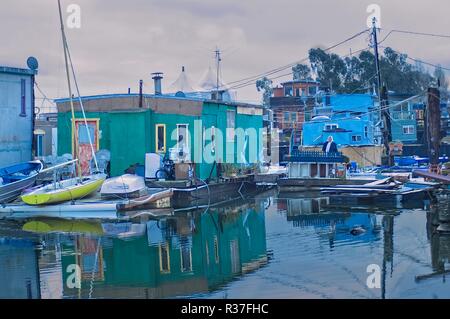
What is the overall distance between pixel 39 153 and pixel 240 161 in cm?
1051

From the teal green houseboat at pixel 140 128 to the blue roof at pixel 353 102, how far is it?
29299 millimetres

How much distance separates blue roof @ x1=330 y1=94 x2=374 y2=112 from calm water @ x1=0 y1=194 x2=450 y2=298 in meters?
34.3

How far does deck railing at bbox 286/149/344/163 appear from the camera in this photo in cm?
3281

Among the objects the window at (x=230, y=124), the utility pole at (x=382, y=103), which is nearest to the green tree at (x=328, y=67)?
the utility pole at (x=382, y=103)

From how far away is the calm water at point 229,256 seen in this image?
12.9 meters

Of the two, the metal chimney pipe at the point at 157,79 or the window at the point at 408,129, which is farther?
the window at the point at 408,129

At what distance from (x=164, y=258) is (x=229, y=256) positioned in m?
1.72

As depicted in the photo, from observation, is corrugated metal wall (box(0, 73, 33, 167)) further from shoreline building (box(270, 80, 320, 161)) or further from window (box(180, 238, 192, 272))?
shoreline building (box(270, 80, 320, 161))

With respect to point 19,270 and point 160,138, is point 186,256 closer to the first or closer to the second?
point 19,270

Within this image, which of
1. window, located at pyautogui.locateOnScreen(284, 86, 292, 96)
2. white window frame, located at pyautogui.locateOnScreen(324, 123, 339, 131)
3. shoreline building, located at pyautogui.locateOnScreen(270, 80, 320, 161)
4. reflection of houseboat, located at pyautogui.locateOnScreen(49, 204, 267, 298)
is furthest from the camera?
window, located at pyautogui.locateOnScreen(284, 86, 292, 96)

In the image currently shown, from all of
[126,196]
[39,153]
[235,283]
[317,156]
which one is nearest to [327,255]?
[235,283]

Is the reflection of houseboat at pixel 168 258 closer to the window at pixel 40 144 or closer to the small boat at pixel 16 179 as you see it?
the small boat at pixel 16 179

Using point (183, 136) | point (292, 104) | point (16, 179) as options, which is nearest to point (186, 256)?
point (16, 179)

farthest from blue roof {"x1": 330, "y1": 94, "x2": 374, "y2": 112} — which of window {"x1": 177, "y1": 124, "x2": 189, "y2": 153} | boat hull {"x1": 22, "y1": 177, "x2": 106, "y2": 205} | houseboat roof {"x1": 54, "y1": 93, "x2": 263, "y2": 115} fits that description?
boat hull {"x1": 22, "y1": 177, "x2": 106, "y2": 205}
